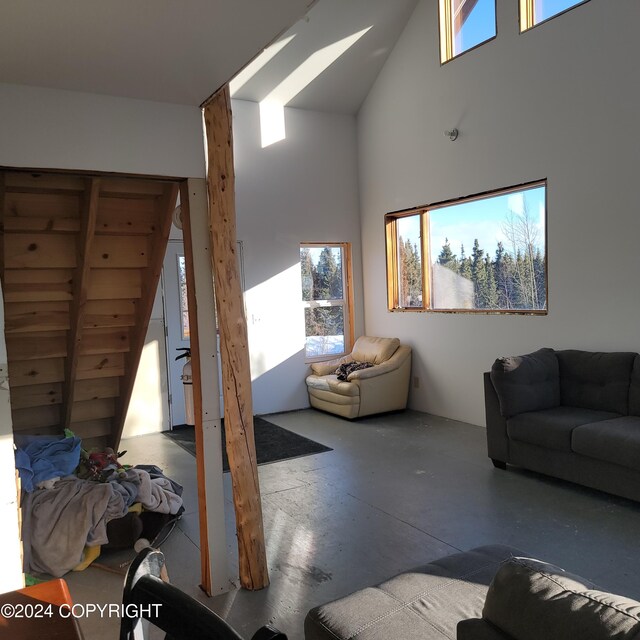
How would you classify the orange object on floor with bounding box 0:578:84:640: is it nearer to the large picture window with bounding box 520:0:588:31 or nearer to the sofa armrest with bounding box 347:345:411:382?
the sofa armrest with bounding box 347:345:411:382

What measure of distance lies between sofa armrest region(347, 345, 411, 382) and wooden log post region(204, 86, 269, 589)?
3457mm

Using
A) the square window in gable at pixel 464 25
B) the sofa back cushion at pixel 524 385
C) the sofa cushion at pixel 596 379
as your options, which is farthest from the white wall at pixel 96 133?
the square window in gable at pixel 464 25

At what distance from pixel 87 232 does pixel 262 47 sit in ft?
4.66

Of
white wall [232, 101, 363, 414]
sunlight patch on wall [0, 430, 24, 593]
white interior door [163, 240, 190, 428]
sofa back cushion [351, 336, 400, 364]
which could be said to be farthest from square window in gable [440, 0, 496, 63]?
sunlight patch on wall [0, 430, 24, 593]

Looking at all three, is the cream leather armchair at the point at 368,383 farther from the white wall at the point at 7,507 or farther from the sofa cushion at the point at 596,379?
the white wall at the point at 7,507

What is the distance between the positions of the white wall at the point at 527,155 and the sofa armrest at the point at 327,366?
0.72m

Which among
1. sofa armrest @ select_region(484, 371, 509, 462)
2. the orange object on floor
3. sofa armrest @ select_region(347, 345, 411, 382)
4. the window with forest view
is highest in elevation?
the window with forest view

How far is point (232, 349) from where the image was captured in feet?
9.00

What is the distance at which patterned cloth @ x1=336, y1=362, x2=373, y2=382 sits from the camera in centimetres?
645

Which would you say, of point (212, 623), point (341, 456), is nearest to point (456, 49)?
point (341, 456)

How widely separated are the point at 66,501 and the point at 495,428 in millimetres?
3034

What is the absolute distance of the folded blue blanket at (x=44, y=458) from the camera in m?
3.21

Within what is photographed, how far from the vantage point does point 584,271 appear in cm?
460

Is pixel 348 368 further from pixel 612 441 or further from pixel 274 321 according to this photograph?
pixel 612 441
